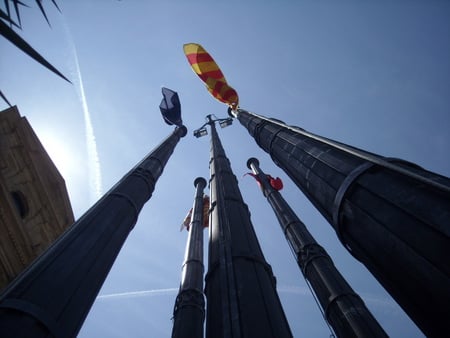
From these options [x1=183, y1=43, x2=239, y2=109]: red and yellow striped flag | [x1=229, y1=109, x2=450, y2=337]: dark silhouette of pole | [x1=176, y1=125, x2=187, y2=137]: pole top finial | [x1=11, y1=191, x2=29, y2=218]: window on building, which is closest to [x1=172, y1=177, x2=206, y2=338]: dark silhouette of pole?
[x1=229, y1=109, x2=450, y2=337]: dark silhouette of pole

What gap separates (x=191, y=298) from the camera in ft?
22.0

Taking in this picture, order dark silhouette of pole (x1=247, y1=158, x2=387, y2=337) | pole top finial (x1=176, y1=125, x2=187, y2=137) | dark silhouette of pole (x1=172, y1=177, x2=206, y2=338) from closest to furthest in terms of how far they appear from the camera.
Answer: dark silhouette of pole (x1=172, y1=177, x2=206, y2=338)
dark silhouette of pole (x1=247, y1=158, x2=387, y2=337)
pole top finial (x1=176, y1=125, x2=187, y2=137)

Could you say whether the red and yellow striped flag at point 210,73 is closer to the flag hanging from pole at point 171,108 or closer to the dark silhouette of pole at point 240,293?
the flag hanging from pole at point 171,108

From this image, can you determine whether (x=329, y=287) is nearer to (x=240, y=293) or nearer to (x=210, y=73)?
(x=240, y=293)

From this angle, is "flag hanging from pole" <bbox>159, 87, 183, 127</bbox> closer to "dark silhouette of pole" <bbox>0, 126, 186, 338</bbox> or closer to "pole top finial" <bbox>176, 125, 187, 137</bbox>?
"pole top finial" <bbox>176, 125, 187, 137</bbox>

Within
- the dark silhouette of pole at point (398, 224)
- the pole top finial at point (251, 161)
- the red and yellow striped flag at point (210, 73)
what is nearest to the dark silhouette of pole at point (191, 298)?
the dark silhouette of pole at point (398, 224)

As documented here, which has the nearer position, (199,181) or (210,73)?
(210,73)

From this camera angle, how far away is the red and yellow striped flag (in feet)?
43.5

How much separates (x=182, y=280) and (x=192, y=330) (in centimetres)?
207

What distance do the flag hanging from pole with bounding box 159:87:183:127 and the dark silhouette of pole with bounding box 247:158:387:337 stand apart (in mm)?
7982

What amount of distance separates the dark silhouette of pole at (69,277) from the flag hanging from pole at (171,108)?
944cm

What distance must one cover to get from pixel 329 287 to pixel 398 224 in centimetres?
657

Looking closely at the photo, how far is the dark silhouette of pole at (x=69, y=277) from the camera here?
2.54 meters

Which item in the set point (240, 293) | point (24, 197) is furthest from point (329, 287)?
point (24, 197)
